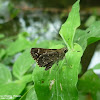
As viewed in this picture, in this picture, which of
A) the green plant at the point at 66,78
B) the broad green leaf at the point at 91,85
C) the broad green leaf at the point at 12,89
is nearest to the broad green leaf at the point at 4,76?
the green plant at the point at 66,78

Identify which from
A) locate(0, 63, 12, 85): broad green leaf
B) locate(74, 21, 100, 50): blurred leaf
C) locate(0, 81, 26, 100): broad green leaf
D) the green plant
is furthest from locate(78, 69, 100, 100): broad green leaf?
locate(0, 63, 12, 85): broad green leaf

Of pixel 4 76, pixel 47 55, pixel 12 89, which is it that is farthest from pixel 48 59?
pixel 4 76

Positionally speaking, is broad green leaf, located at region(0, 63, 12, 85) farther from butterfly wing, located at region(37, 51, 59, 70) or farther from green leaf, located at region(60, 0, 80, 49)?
green leaf, located at region(60, 0, 80, 49)

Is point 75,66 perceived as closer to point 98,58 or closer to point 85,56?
point 85,56

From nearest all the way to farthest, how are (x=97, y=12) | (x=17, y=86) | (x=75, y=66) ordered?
(x=75, y=66), (x=17, y=86), (x=97, y=12)

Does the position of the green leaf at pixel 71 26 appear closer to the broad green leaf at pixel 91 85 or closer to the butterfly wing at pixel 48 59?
the butterfly wing at pixel 48 59

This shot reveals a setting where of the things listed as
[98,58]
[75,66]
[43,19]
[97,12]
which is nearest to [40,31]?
[43,19]
